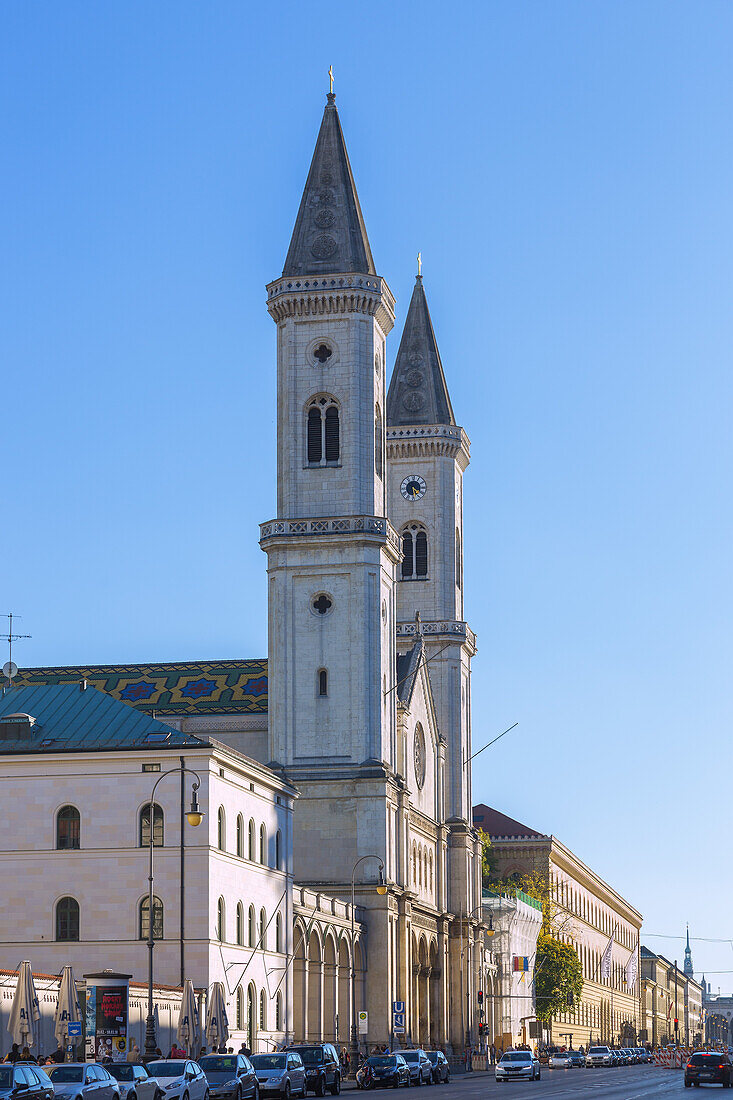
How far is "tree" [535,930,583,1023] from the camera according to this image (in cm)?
13950

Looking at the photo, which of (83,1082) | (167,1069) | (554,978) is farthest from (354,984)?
(554,978)

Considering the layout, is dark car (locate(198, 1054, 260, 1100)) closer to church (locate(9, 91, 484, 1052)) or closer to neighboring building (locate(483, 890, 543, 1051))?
church (locate(9, 91, 484, 1052))

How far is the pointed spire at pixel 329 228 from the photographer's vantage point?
306ft

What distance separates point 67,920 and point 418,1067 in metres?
14.5

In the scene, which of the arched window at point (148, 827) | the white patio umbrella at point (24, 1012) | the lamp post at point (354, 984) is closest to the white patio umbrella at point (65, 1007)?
the white patio umbrella at point (24, 1012)

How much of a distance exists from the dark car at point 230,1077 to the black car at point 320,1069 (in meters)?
5.86

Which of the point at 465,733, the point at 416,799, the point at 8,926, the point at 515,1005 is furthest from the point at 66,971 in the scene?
the point at 515,1005

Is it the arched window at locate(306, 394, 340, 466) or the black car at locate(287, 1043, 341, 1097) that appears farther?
the arched window at locate(306, 394, 340, 466)

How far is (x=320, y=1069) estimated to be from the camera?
54.6 metres

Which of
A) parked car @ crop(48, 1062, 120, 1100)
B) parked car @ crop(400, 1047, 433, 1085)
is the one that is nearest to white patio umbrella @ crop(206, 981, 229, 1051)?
parked car @ crop(400, 1047, 433, 1085)

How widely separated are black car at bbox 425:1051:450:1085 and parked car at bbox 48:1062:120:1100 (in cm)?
3530

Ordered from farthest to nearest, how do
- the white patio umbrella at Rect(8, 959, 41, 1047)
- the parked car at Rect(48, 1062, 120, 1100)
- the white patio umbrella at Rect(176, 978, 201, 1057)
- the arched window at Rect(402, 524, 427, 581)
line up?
the arched window at Rect(402, 524, 427, 581)
the white patio umbrella at Rect(176, 978, 201, 1057)
the white patio umbrella at Rect(8, 959, 41, 1047)
the parked car at Rect(48, 1062, 120, 1100)

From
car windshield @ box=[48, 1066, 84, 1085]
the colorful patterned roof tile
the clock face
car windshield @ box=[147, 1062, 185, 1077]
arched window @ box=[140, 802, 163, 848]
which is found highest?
the clock face

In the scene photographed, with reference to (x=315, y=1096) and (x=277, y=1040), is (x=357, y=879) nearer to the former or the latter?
(x=277, y=1040)
